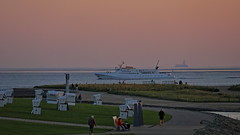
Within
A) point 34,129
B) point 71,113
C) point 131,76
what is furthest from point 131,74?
point 34,129

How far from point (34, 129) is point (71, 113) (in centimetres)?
894

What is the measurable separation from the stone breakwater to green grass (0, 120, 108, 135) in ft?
21.0

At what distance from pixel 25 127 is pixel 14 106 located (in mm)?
10779

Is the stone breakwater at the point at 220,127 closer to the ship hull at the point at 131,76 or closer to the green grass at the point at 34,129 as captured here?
the green grass at the point at 34,129

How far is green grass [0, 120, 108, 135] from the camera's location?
30.5 meters

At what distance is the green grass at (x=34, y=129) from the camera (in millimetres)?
30469

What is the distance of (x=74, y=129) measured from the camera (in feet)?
108

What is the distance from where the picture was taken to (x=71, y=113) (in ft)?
133

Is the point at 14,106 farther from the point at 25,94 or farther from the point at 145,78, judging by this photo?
the point at 145,78

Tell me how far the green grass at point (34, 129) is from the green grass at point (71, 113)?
3.16m

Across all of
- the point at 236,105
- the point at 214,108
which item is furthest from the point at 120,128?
the point at 236,105

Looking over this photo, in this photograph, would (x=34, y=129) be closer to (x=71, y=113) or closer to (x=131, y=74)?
(x=71, y=113)

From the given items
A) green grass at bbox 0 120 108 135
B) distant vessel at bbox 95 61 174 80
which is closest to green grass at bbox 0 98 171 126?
green grass at bbox 0 120 108 135

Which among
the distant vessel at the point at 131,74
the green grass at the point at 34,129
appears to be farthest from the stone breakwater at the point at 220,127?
the distant vessel at the point at 131,74
